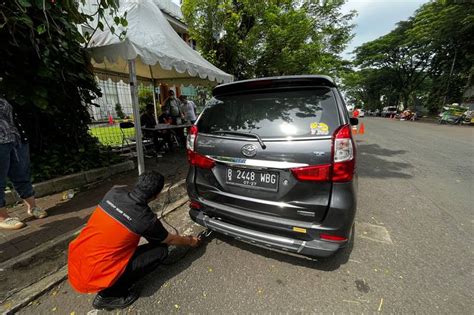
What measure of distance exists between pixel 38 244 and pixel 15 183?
958 mm

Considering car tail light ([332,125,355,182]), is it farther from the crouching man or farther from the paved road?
the crouching man

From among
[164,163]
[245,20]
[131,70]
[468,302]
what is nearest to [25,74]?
[131,70]

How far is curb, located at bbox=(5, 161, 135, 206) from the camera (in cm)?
337

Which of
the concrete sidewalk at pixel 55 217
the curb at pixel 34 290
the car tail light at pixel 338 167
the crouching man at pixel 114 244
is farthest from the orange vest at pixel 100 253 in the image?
the car tail light at pixel 338 167

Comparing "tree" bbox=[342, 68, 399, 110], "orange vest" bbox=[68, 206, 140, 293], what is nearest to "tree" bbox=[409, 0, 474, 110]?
"tree" bbox=[342, 68, 399, 110]

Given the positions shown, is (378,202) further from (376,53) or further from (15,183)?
(376,53)

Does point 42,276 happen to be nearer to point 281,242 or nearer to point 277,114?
point 281,242

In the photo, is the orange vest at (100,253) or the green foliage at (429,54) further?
the green foliage at (429,54)

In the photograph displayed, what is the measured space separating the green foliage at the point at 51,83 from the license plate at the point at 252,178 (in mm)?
2208

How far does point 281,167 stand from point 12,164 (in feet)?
10.6

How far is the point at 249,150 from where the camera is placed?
1.90m

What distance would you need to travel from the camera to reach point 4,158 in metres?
2.54

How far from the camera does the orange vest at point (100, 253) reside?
1.62 metres

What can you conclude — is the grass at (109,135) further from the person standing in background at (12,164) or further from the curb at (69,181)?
the person standing in background at (12,164)
